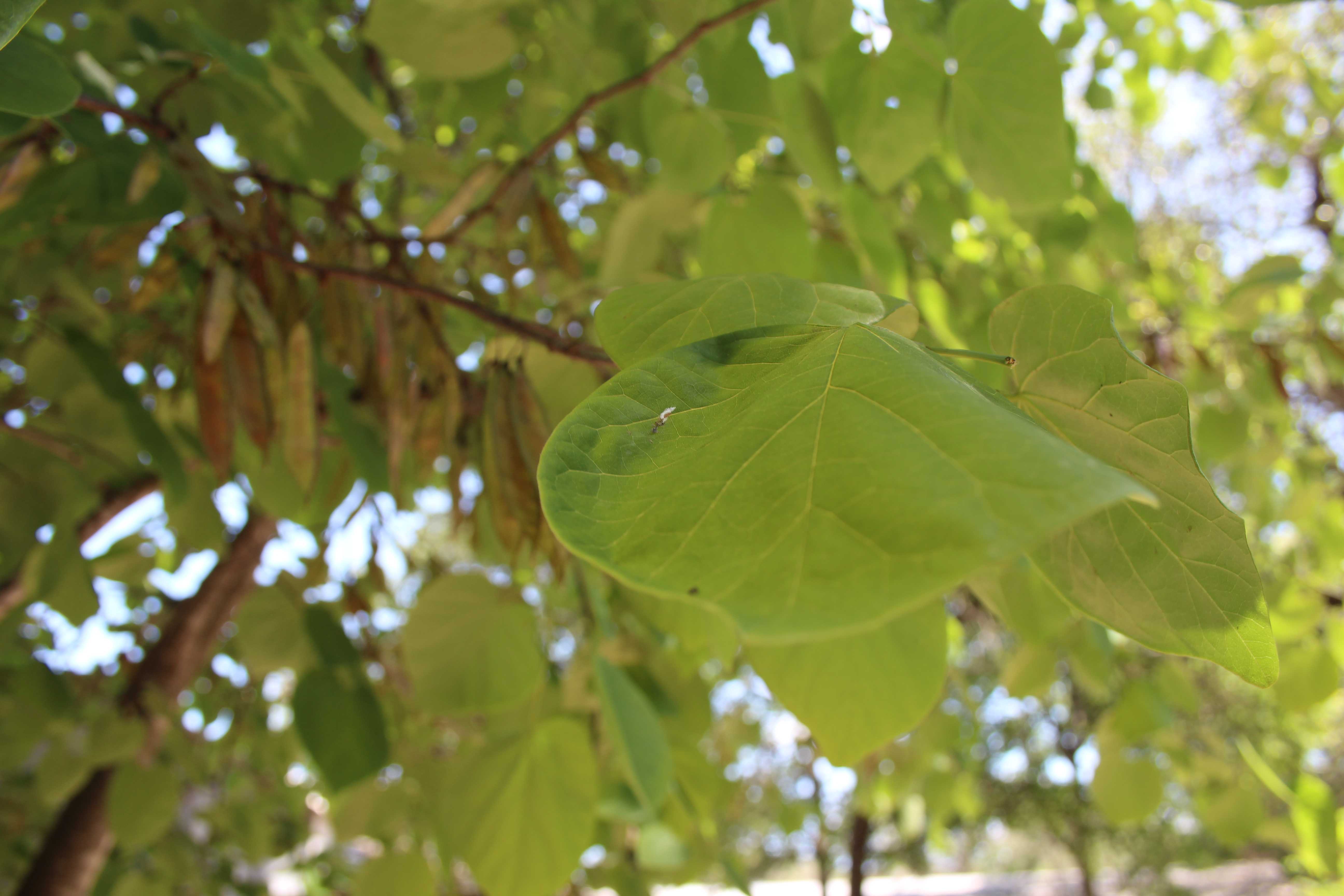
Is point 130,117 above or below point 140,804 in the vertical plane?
above

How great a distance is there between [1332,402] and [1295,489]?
1723 mm

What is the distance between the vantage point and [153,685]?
1362 millimetres

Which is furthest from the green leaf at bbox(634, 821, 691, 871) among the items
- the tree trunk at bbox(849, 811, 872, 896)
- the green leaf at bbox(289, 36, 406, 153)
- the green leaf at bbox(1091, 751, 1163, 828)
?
the tree trunk at bbox(849, 811, 872, 896)

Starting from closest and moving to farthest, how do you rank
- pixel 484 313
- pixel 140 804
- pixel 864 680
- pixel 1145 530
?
pixel 1145 530 < pixel 864 680 < pixel 484 313 < pixel 140 804

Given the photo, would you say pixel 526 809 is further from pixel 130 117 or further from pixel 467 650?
pixel 130 117

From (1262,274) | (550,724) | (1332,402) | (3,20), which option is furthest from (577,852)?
(1332,402)

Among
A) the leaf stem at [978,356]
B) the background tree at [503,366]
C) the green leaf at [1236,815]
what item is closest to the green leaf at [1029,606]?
the background tree at [503,366]

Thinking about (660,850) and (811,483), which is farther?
(660,850)

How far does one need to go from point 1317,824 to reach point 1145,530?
1.81 meters

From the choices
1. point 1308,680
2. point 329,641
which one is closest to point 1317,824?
point 1308,680

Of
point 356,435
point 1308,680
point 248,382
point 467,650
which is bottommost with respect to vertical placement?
point 1308,680

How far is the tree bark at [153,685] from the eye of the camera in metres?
1.39

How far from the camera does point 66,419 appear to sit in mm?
1127

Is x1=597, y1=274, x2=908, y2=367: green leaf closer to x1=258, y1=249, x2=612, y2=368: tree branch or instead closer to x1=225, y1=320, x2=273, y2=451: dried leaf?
x1=258, y1=249, x2=612, y2=368: tree branch
